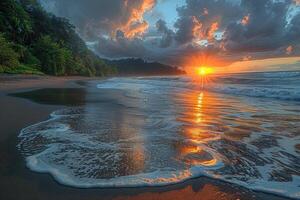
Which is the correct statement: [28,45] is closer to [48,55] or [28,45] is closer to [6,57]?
[48,55]

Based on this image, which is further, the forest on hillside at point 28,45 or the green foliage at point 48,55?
the green foliage at point 48,55

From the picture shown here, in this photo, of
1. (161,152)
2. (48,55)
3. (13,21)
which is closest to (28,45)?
(48,55)

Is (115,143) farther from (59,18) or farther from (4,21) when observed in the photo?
(59,18)

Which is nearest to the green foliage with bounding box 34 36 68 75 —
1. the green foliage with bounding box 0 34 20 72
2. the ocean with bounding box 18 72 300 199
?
the green foliage with bounding box 0 34 20 72

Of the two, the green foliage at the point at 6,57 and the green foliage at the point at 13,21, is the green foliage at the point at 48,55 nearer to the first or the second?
the green foliage at the point at 13,21

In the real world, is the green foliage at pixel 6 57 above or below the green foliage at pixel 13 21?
below

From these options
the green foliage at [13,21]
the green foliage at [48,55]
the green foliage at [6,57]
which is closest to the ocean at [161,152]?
the green foliage at [6,57]

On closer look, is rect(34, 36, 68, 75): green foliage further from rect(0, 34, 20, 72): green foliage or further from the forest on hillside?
rect(0, 34, 20, 72): green foliage

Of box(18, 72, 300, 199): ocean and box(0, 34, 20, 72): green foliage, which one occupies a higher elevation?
box(0, 34, 20, 72): green foliage

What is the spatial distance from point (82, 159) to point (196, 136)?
2.31 meters

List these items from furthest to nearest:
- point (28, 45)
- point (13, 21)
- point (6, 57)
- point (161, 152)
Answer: point (28, 45) < point (13, 21) < point (6, 57) < point (161, 152)

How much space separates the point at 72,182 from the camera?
282cm

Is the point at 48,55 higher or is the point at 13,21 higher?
the point at 13,21

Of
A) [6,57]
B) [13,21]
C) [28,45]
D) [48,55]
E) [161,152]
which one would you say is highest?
[13,21]
